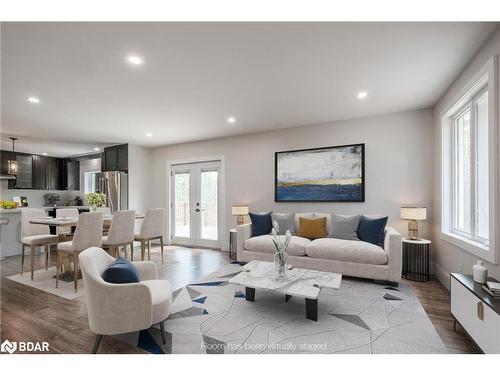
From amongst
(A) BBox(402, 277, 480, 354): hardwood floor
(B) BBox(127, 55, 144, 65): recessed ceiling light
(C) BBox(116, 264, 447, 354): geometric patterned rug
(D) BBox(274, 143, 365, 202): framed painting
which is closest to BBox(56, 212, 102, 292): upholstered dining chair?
(C) BBox(116, 264, 447, 354): geometric patterned rug

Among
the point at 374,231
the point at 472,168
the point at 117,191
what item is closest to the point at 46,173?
the point at 117,191

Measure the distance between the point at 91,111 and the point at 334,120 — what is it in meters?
4.07

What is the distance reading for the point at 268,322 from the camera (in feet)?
7.04

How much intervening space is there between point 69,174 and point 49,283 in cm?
568

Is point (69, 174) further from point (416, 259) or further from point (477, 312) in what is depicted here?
point (477, 312)

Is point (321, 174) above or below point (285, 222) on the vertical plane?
above

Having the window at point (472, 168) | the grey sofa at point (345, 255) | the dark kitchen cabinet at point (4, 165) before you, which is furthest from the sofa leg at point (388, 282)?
the dark kitchen cabinet at point (4, 165)

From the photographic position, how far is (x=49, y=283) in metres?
3.20

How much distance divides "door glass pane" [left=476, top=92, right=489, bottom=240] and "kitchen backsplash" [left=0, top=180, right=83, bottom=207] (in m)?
9.57

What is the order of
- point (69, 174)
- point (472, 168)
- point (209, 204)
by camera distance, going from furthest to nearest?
point (69, 174) → point (209, 204) → point (472, 168)

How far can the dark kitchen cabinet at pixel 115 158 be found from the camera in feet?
19.2

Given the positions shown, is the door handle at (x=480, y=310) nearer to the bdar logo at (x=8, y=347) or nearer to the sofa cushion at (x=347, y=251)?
the sofa cushion at (x=347, y=251)
